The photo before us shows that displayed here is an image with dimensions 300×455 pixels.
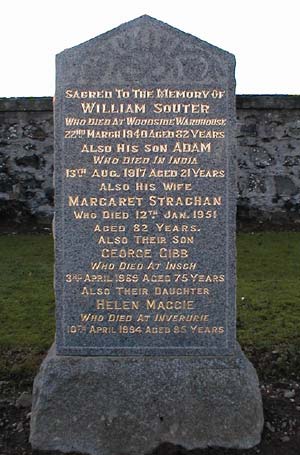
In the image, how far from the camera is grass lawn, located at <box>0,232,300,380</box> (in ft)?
15.9

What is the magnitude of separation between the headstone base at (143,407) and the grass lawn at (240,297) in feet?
3.41

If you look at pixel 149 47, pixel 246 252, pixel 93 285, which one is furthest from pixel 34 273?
pixel 149 47

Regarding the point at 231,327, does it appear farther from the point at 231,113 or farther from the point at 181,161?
the point at 231,113

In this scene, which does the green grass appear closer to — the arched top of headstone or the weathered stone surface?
the weathered stone surface

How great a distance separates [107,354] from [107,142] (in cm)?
123

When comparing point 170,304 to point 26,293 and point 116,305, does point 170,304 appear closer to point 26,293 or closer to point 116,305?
point 116,305

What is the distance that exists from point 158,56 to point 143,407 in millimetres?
1988

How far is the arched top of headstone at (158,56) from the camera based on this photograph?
3.59m

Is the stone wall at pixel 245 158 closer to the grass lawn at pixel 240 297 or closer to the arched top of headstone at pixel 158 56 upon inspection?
the grass lawn at pixel 240 297

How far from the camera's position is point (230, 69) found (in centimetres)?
360

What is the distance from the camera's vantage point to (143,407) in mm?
3506

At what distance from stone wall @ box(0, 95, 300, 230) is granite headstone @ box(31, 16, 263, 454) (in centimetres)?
550

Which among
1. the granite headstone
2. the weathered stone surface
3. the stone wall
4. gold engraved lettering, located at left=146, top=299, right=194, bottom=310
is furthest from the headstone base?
the stone wall

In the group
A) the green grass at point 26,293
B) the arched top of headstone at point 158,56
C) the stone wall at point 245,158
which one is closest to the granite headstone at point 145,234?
the arched top of headstone at point 158,56
